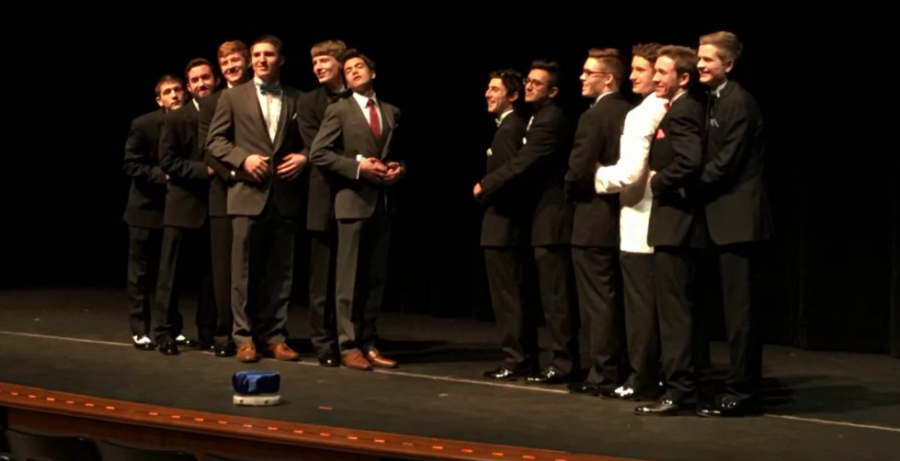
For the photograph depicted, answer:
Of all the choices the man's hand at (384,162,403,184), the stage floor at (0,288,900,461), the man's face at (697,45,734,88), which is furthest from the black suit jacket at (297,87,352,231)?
the man's face at (697,45,734,88)

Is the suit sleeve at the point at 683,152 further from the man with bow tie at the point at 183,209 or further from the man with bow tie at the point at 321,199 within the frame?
the man with bow tie at the point at 183,209

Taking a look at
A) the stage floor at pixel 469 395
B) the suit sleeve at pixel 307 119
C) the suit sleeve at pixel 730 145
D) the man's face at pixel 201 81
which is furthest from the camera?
the man's face at pixel 201 81

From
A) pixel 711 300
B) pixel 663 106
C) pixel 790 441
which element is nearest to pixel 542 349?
pixel 711 300

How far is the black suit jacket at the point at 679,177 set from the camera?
529cm

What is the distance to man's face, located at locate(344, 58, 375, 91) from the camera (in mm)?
6305

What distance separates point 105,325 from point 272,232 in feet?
4.98

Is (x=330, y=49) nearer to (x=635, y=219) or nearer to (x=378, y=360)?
(x=378, y=360)

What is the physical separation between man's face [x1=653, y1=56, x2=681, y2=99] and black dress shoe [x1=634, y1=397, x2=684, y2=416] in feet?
3.56

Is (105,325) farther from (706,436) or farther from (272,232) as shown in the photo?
(706,436)

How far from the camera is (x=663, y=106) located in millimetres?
5539

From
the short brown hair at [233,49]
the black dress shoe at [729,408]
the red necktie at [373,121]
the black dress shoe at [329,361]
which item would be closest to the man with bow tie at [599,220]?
the black dress shoe at [729,408]

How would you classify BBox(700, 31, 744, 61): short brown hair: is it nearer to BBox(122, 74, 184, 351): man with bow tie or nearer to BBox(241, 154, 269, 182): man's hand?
BBox(241, 154, 269, 182): man's hand

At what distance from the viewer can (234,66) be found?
261 inches

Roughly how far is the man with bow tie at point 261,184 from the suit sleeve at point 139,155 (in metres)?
0.54
